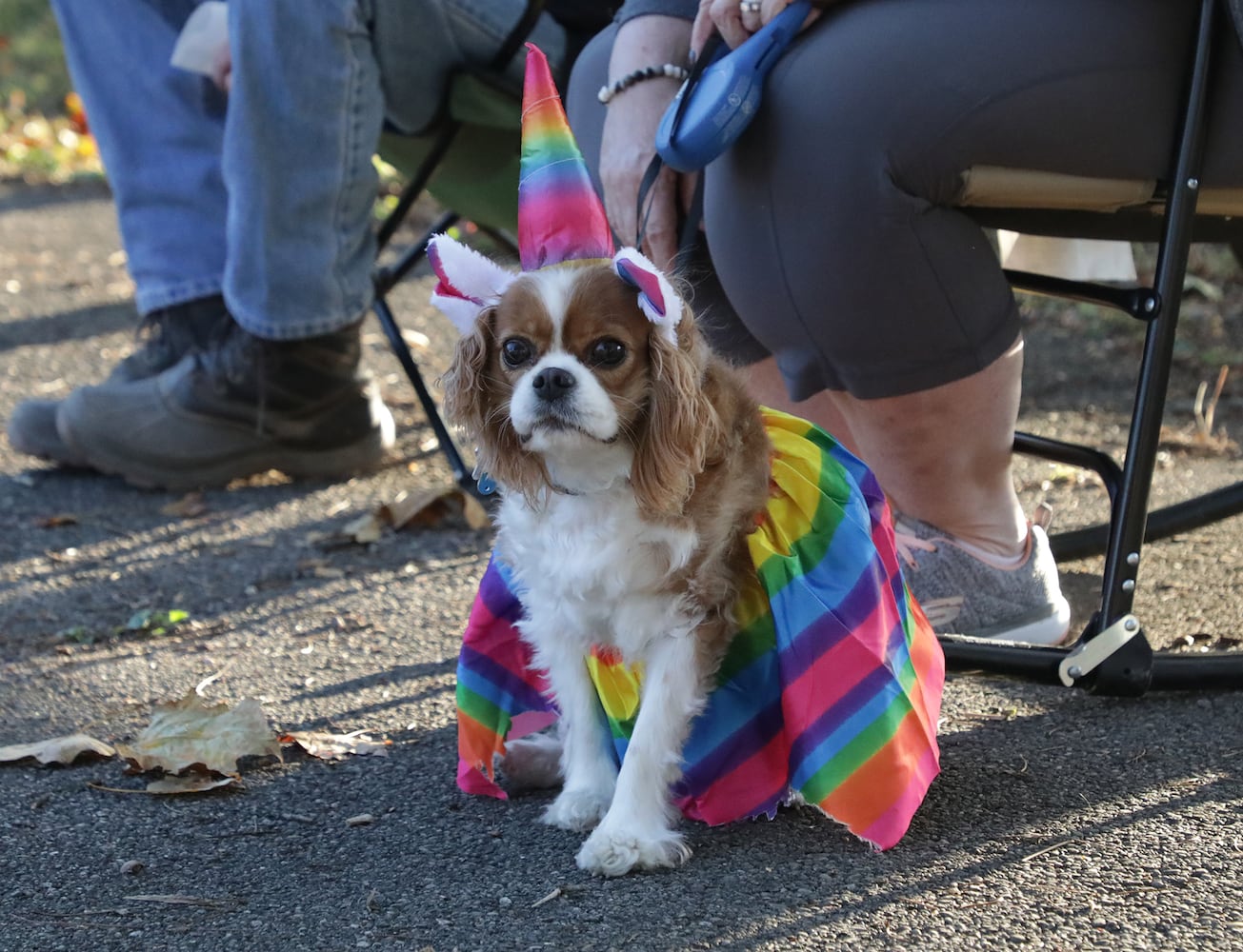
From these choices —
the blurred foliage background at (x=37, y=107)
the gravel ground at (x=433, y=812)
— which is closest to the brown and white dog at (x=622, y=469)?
the gravel ground at (x=433, y=812)

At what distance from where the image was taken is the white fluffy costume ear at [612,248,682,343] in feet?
5.44

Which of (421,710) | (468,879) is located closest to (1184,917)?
(468,879)

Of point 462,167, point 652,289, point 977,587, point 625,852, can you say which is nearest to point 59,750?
point 625,852

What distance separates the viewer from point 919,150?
1.98m

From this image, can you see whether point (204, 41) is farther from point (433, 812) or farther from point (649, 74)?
point (433, 812)

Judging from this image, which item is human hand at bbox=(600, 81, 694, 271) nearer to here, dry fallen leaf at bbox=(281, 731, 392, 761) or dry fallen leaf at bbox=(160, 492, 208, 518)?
dry fallen leaf at bbox=(281, 731, 392, 761)

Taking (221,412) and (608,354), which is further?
(221,412)

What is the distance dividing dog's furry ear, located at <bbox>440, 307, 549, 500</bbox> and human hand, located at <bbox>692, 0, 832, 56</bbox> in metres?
0.67

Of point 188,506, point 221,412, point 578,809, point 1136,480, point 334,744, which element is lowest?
point 188,506

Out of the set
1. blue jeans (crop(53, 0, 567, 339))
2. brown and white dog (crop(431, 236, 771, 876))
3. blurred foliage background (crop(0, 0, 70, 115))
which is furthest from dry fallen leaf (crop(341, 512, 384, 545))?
blurred foliage background (crop(0, 0, 70, 115))

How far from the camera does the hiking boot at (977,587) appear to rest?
2.33 meters

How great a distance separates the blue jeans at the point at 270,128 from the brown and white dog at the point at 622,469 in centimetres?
152

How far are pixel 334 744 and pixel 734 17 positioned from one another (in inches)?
50.8

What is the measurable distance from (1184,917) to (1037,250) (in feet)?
5.31
